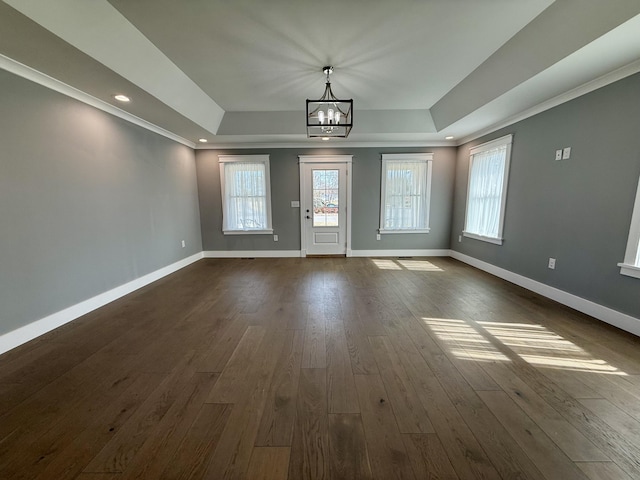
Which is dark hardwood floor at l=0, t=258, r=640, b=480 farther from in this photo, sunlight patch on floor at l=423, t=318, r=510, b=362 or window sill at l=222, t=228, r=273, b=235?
window sill at l=222, t=228, r=273, b=235

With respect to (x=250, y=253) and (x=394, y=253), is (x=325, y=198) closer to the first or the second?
(x=394, y=253)

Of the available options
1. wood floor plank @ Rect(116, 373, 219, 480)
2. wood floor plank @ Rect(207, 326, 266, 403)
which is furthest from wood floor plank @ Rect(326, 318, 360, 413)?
wood floor plank @ Rect(116, 373, 219, 480)

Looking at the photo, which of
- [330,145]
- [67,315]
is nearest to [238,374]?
[67,315]

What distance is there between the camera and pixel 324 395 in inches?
63.5

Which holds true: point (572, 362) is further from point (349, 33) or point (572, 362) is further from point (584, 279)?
point (349, 33)

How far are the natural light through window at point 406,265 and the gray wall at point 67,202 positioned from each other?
393 centimetres

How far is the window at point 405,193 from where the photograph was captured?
17.1ft

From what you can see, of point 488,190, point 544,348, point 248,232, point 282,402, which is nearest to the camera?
point 282,402

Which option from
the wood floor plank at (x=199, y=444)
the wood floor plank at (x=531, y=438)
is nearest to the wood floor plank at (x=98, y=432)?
Answer: the wood floor plank at (x=199, y=444)

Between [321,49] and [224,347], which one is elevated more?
[321,49]

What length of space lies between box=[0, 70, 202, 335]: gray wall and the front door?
2648 millimetres

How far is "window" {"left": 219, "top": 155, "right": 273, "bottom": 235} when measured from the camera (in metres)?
5.22

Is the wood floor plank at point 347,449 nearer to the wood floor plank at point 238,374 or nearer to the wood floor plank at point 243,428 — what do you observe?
the wood floor plank at point 243,428

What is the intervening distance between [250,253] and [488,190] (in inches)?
186
